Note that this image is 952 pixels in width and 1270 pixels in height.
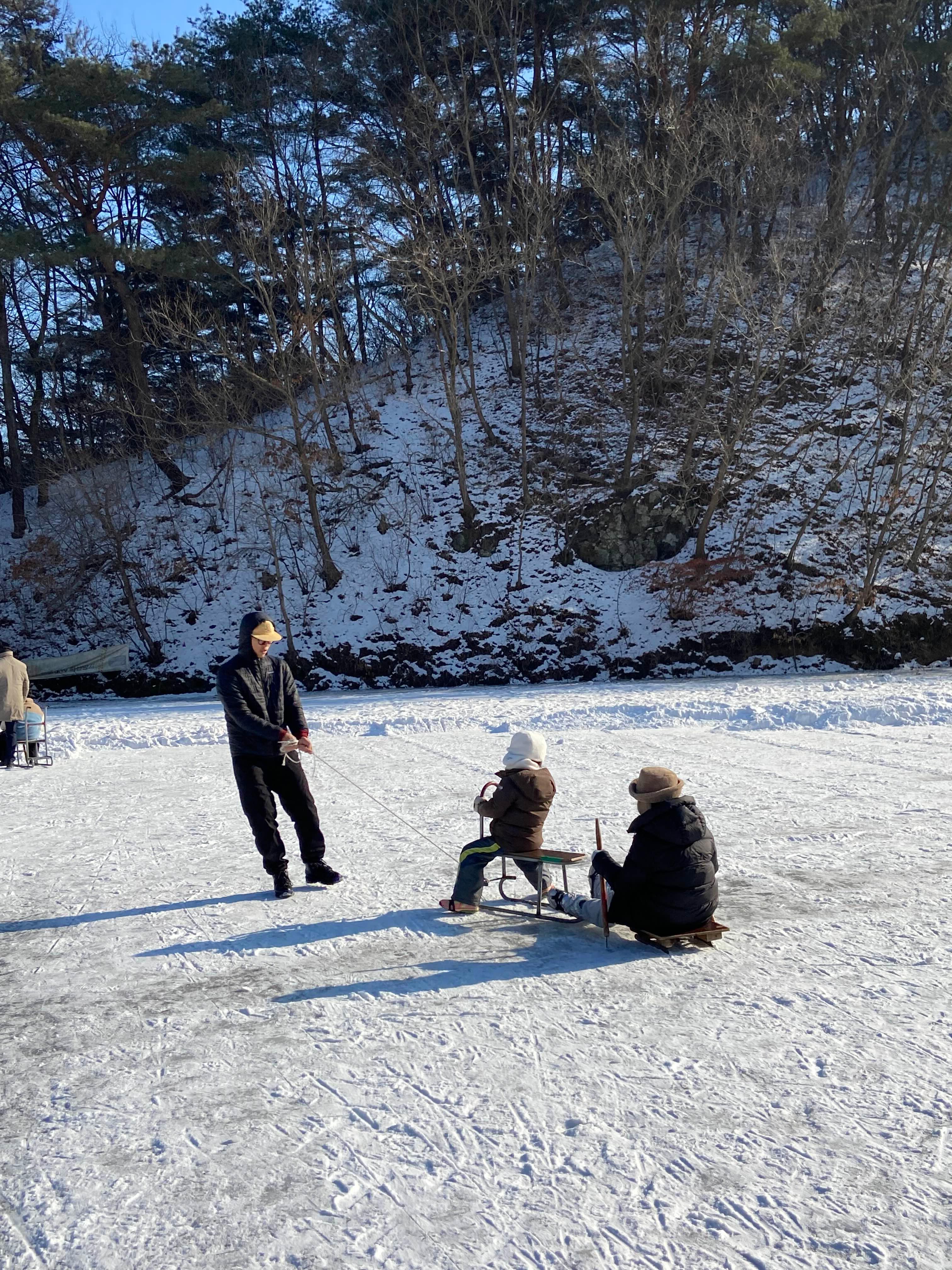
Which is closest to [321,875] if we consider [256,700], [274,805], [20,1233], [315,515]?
[274,805]

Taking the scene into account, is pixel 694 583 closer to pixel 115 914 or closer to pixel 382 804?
pixel 382 804

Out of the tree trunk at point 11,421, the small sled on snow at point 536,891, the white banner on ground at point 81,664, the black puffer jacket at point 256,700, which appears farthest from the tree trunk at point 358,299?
the small sled on snow at point 536,891

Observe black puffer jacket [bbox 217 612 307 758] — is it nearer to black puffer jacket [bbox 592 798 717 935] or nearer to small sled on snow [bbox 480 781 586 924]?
small sled on snow [bbox 480 781 586 924]

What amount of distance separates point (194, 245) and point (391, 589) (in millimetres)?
11294

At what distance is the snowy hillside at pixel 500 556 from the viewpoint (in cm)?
2248

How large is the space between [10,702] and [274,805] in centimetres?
788

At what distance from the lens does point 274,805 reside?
6.37 meters

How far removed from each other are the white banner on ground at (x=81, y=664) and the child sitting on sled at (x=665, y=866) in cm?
2040

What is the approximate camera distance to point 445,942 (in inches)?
209

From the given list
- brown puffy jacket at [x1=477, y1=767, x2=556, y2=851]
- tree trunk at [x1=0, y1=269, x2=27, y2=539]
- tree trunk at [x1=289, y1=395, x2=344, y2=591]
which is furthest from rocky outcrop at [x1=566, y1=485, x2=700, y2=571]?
brown puffy jacket at [x1=477, y1=767, x2=556, y2=851]

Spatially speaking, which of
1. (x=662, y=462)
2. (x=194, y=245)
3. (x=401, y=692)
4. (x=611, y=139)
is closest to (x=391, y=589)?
(x=401, y=692)

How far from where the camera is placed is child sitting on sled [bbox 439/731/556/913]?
5.54 m

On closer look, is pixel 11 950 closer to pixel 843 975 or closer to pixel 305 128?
pixel 843 975

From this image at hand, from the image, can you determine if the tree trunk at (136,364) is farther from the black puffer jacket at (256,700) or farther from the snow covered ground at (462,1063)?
the snow covered ground at (462,1063)
